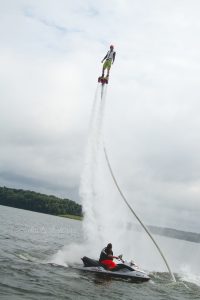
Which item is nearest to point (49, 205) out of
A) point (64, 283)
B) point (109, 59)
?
point (109, 59)

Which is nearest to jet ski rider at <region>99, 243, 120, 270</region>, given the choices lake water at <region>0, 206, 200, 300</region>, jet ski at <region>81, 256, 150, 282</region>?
jet ski at <region>81, 256, 150, 282</region>

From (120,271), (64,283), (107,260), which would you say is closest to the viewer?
(64,283)

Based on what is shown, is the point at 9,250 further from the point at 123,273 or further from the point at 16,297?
the point at 16,297

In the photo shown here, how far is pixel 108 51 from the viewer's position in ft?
131

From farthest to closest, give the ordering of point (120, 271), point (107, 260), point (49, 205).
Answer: point (49, 205), point (107, 260), point (120, 271)

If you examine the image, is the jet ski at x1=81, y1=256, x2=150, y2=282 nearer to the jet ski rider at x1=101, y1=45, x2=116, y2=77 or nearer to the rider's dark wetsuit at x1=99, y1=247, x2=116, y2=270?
the rider's dark wetsuit at x1=99, y1=247, x2=116, y2=270

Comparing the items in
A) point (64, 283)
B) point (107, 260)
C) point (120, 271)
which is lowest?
point (64, 283)

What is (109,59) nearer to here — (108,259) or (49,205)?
(108,259)

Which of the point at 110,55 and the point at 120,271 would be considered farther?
the point at 110,55

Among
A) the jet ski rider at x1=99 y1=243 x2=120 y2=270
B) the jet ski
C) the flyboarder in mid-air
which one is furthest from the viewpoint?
the flyboarder in mid-air

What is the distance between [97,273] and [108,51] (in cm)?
1970

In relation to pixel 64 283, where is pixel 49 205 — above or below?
above

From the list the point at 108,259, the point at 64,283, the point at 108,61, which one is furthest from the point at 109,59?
the point at 64,283

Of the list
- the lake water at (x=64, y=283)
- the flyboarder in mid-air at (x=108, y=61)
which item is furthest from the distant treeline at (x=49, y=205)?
the flyboarder in mid-air at (x=108, y=61)
